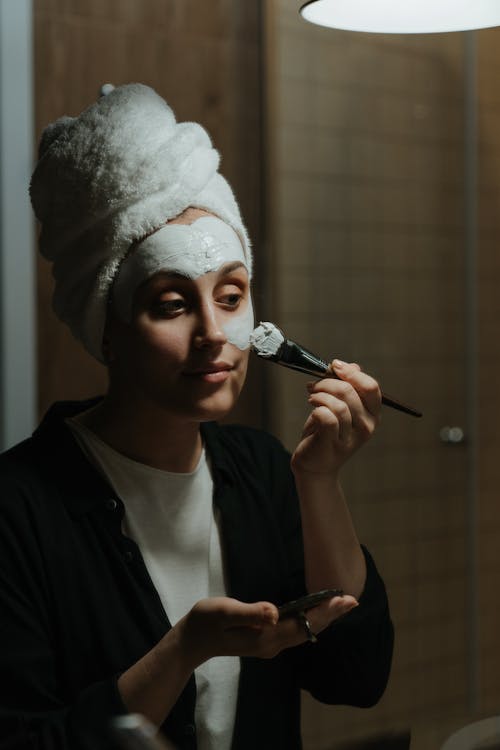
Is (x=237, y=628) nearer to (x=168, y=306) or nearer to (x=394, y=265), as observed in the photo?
(x=168, y=306)

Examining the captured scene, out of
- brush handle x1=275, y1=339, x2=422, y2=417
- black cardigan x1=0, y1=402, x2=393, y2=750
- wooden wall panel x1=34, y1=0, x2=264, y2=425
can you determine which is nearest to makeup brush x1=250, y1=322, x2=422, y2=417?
brush handle x1=275, y1=339, x2=422, y2=417

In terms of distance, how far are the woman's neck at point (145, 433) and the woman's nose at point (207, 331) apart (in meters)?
0.07

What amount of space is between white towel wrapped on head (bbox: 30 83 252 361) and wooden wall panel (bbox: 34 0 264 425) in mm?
146

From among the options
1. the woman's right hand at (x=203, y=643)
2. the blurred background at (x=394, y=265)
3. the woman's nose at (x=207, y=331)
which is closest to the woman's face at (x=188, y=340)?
the woman's nose at (x=207, y=331)

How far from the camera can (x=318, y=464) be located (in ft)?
2.10

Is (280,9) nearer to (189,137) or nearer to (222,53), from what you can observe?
(222,53)

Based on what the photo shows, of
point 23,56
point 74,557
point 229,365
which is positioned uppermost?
point 23,56

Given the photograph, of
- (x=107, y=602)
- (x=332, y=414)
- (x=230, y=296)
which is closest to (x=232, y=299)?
(x=230, y=296)

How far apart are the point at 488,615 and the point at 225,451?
42 cm

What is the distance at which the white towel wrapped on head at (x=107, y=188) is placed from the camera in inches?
24.6

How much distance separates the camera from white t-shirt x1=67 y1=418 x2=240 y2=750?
66cm

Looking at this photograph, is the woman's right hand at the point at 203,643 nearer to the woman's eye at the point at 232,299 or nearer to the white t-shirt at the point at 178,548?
the white t-shirt at the point at 178,548

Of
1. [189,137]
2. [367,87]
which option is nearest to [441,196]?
[367,87]

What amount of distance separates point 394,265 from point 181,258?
41cm
